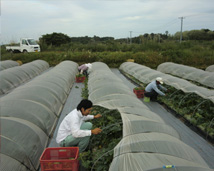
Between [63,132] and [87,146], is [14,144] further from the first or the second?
[87,146]

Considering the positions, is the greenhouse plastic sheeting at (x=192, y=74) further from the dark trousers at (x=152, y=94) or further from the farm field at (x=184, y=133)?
the farm field at (x=184, y=133)

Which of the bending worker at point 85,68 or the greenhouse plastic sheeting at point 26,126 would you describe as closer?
the greenhouse plastic sheeting at point 26,126

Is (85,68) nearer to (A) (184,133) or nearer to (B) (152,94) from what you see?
(B) (152,94)

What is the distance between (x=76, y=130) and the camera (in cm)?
386

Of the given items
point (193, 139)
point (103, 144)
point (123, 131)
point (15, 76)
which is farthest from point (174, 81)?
point (15, 76)

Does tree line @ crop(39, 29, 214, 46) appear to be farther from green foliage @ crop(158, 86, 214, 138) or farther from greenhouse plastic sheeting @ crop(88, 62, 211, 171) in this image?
greenhouse plastic sheeting @ crop(88, 62, 211, 171)

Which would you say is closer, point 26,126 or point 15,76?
point 26,126

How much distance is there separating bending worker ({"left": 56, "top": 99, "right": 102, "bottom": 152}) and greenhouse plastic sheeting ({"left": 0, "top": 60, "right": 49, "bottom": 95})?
287 inches

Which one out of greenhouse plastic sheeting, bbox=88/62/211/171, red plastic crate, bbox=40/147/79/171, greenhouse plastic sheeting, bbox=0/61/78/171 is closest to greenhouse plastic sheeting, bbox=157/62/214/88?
greenhouse plastic sheeting, bbox=88/62/211/171

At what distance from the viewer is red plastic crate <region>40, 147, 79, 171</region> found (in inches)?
133

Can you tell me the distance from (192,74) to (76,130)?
10692 mm

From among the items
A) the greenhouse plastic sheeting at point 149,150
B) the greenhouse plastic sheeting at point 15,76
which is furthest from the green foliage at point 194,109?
the greenhouse plastic sheeting at point 15,76

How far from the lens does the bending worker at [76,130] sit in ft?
12.6

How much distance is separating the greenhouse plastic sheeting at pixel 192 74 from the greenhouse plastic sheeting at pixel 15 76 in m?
11.6
